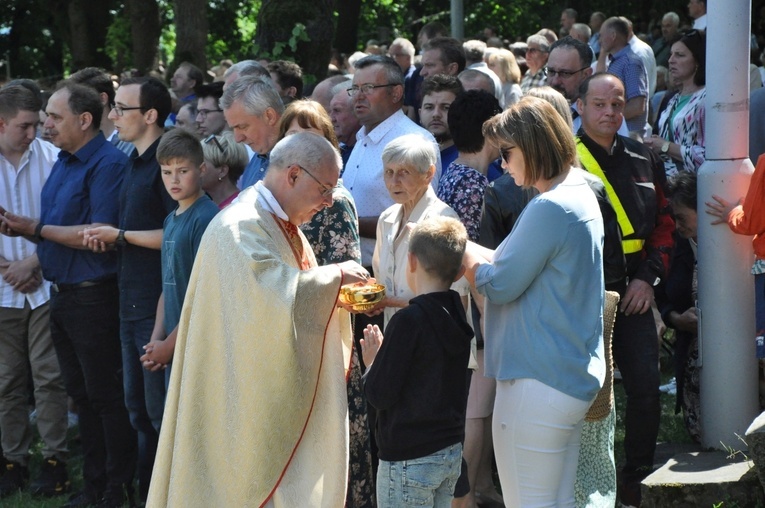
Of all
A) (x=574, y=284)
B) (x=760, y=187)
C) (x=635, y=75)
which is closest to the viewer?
(x=574, y=284)

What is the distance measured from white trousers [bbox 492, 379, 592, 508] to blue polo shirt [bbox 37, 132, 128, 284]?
2.95m

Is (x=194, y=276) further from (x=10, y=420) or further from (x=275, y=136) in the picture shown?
(x=10, y=420)

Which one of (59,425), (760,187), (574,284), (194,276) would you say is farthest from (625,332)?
(59,425)

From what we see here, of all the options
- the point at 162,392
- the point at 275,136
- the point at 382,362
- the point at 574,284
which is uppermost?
the point at 275,136

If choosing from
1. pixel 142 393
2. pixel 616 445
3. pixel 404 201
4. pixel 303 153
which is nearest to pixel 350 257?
pixel 404 201

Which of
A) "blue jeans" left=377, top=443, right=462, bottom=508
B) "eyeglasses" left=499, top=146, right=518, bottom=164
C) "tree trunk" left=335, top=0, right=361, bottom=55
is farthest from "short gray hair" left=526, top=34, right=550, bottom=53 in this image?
"tree trunk" left=335, top=0, right=361, bottom=55

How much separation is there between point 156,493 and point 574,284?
6.16ft

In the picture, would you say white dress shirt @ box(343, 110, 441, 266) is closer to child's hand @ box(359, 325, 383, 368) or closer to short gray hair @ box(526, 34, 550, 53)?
child's hand @ box(359, 325, 383, 368)

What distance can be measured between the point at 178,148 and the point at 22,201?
190cm

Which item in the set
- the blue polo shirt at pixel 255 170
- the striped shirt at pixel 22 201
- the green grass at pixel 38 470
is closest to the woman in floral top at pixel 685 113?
the blue polo shirt at pixel 255 170

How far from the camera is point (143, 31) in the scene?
18891mm

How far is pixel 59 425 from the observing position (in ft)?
23.0

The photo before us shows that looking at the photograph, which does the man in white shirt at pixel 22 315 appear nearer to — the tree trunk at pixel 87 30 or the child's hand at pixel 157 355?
→ the child's hand at pixel 157 355

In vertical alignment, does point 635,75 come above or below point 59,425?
above
